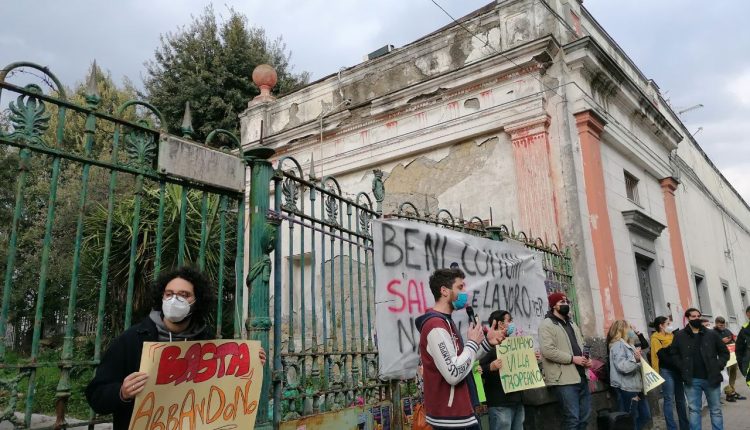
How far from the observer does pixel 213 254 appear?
24.6 feet

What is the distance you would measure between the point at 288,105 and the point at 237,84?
8215 mm

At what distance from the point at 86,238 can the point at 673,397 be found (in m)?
7.72

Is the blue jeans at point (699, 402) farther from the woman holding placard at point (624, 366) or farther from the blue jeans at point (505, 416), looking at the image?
the blue jeans at point (505, 416)

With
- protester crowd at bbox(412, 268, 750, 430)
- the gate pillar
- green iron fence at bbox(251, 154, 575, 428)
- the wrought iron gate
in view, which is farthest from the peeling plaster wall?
the gate pillar

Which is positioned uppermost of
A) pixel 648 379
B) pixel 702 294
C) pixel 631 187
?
pixel 631 187

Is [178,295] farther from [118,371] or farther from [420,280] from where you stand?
[420,280]

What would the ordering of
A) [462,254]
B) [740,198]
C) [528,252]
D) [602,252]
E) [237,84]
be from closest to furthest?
[462,254] < [528,252] < [602,252] < [237,84] < [740,198]

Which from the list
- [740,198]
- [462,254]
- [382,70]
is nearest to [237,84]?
[382,70]

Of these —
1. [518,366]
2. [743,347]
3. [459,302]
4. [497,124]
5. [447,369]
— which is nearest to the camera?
[447,369]

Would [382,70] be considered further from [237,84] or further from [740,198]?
[740,198]

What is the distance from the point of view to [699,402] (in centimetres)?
618

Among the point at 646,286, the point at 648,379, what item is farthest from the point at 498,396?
the point at 646,286

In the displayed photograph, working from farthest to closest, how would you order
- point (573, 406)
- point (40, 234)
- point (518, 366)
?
1. point (40, 234)
2. point (573, 406)
3. point (518, 366)

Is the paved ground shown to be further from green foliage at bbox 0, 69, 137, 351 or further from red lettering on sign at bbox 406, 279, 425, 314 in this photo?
green foliage at bbox 0, 69, 137, 351
